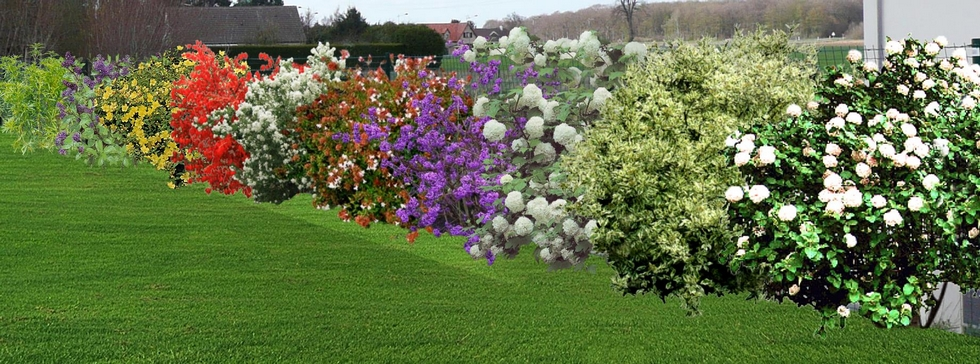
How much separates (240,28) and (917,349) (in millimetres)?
65084

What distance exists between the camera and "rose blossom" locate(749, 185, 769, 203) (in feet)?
17.0

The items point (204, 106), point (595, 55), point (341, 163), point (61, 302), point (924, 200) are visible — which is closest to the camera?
point (924, 200)

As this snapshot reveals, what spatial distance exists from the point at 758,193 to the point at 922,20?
206 centimetres

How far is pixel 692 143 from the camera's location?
5875 mm

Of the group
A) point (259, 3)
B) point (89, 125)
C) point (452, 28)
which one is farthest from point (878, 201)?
point (452, 28)

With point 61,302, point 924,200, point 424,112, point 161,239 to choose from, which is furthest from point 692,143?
point 161,239

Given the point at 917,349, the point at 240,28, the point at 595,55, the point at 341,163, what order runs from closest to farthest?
1. the point at 917,349
2. the point at 595,55
3. the point at 341,163
4. the point at 240,28

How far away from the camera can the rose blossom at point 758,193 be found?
517 centimetres

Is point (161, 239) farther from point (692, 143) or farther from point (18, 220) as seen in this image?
point (692, 143)

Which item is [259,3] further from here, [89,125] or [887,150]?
[887,150]

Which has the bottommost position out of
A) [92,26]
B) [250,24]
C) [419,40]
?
[419,40]

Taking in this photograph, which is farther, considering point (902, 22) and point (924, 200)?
point (902, 22)

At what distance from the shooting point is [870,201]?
197 inches

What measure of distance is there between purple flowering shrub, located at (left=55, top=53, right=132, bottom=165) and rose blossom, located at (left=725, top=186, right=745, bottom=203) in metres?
10.5
